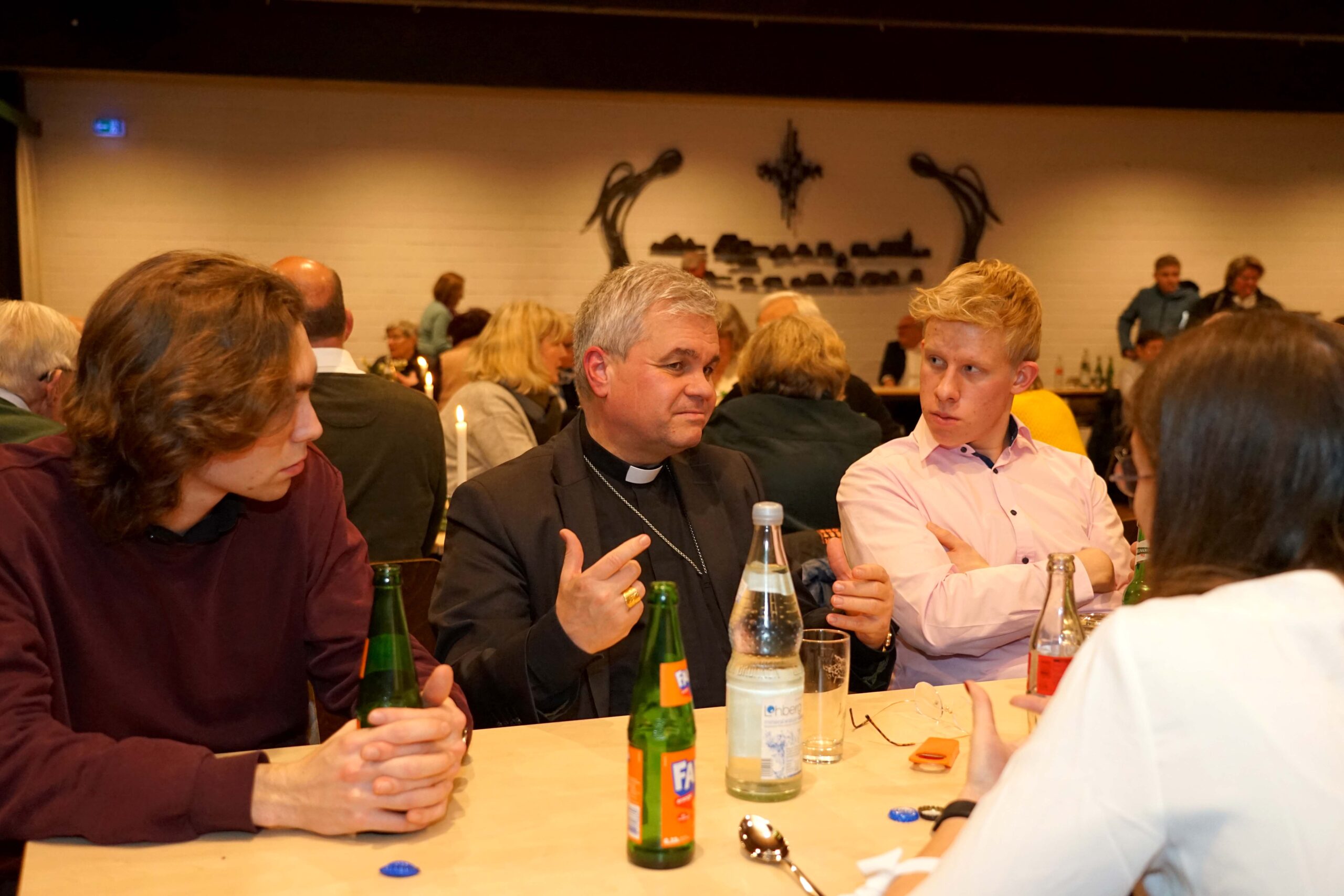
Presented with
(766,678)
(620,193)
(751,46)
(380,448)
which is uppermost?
(751,46)

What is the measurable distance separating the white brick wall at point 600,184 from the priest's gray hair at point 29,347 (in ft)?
20.4

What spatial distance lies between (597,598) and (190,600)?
60 cm

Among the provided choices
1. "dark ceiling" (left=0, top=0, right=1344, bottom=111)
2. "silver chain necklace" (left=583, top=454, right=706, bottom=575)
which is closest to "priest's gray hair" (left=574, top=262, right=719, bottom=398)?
"silver chain necklace" (left=583, top=454, right=706, bottom=575)

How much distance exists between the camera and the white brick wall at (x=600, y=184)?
9039 millimetres

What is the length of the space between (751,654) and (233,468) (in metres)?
0.76

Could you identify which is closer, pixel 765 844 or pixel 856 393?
pixel 765 844

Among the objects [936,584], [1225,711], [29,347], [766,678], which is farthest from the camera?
[29,347]

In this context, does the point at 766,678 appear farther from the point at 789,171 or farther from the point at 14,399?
the point at 789,171

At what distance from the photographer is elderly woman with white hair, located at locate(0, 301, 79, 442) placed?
124 inches

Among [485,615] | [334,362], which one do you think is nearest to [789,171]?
[334,362]

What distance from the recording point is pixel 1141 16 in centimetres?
892

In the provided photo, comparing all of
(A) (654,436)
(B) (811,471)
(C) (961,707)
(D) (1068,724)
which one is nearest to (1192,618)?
(D) (1068,724)

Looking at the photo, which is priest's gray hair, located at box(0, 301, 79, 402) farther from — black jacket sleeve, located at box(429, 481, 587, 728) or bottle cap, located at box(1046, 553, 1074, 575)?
bottle cap, located at box(1046, 553, 1074, 575)

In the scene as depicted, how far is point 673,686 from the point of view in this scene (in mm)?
1283
